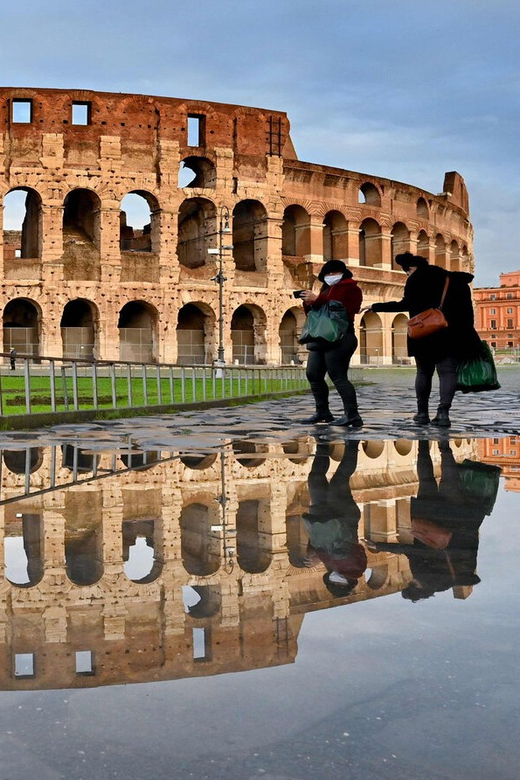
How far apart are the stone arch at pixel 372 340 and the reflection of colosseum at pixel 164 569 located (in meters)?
41.9

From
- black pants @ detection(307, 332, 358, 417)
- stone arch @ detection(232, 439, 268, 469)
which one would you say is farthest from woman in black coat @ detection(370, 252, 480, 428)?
stone arch @ detection(232, 439, 268, 469)

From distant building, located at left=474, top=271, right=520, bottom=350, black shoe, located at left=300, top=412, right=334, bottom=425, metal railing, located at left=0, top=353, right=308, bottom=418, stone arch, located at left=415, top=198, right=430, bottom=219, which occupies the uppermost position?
stone arch, located at left=415, top=198, right=430, bottom=219

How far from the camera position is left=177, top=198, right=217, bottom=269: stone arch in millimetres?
41500

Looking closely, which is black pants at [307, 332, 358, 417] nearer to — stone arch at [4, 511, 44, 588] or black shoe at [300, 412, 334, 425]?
black shoe at [300, 412, 334, 425]

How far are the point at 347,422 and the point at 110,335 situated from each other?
99.7 feet

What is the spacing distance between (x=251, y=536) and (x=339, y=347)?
592cm

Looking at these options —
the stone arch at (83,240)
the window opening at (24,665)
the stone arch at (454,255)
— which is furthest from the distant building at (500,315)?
the window opening at (24,665)

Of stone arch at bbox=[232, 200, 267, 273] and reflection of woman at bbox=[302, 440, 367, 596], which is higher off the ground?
stone arch at bbox=[232, 200, 267, 273]

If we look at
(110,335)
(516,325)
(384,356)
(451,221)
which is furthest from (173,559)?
(516,325)

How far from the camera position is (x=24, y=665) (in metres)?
2.26

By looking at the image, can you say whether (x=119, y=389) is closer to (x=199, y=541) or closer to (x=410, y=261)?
(x=410, y=261)

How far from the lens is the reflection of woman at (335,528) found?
10.5 feet

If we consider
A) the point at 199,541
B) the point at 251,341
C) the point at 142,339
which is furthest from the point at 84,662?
the point at 251,341

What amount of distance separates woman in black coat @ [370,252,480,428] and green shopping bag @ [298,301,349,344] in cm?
37
